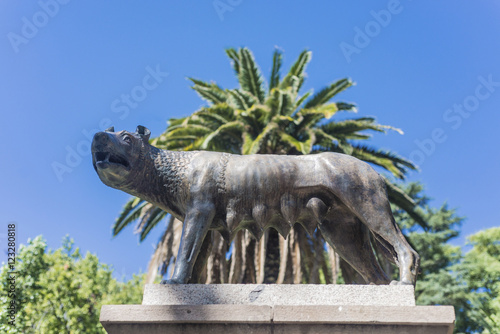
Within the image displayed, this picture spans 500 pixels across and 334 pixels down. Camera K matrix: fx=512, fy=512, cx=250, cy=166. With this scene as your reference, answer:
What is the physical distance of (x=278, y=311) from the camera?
455 centimetres

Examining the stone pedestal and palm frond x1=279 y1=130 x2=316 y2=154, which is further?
palm frond x1=279 y1=130 x2=316 y2=154

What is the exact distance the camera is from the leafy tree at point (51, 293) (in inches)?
594

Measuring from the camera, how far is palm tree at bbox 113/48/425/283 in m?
15.4

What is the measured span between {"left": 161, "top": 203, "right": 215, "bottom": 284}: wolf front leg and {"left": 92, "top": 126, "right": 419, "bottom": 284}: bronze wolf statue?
0.03 feet

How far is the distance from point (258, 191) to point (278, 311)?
132 cm

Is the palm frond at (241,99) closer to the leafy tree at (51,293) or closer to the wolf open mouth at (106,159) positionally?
the leafy tree at (51,293)

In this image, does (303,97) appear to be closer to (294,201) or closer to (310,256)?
→ (310,256)

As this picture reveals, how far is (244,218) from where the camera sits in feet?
17.6

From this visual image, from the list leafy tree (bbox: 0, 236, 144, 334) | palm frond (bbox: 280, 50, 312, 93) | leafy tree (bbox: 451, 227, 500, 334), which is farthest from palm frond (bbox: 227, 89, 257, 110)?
leafy tree (bbox: 451, 227, 500, 334)

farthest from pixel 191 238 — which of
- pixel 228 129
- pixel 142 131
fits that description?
pixel 228 129

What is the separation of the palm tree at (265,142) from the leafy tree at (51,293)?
2.60 metres

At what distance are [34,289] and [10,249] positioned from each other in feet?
15.3

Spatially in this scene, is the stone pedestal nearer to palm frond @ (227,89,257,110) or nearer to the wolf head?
the wolf head

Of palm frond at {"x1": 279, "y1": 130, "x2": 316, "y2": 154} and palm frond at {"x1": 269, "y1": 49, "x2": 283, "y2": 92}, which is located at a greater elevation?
palm frond at {"x1": 269, "y1": 49, "x2": 283, "y2": 92}
